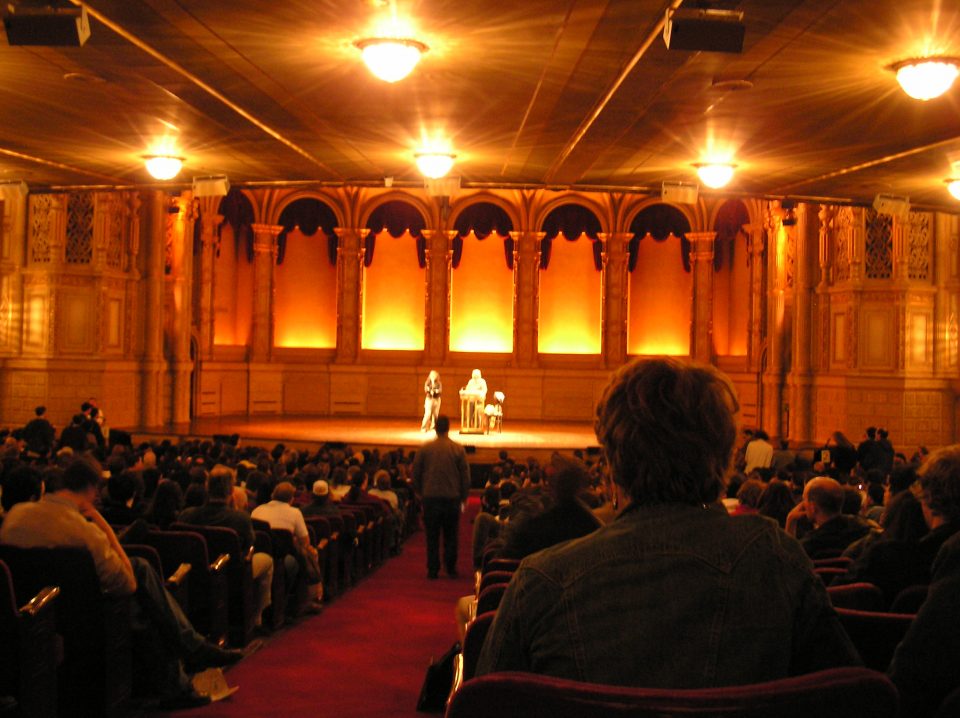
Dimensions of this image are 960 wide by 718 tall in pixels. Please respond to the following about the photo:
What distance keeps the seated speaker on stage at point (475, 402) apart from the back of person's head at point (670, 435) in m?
17.9

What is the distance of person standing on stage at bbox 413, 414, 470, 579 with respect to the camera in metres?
8.69

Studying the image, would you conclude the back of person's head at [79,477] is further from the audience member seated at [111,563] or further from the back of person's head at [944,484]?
the back of person's head at [944,484]

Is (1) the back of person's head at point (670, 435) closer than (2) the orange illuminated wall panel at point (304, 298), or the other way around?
(1) the back of person's head at point (670, 435)

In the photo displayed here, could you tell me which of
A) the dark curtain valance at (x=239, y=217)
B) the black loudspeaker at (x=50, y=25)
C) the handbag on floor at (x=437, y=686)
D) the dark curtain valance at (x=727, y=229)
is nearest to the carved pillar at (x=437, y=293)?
the dark curtain valance at (x=239, y=217)

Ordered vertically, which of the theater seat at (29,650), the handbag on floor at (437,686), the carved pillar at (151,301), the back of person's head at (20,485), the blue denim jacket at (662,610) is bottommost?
the handbag on floor at (437,686)

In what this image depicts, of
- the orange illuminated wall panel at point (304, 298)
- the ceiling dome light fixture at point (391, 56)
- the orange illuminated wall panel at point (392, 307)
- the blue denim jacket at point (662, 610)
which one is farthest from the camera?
the orange illuminated wall panel at point (392, 307)

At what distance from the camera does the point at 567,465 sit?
156 inches

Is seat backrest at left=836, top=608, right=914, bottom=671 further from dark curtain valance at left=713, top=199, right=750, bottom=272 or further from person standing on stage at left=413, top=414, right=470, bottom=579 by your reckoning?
dark curtain valance at left=713, top=199, right=750, bottom=272

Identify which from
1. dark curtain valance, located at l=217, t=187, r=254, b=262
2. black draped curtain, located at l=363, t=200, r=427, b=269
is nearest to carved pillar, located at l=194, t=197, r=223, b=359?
dark curtain valance, located at l=217, t=187, r=254, b=262

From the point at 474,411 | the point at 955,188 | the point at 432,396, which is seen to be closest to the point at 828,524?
the point at 955,188

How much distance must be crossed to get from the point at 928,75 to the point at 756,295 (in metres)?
15.6

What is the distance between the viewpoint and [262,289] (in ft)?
80.6

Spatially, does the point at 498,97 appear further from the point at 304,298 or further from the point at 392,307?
the point at 304,298

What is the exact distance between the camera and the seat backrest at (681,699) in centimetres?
124
